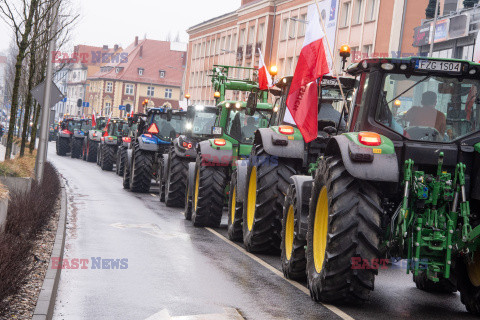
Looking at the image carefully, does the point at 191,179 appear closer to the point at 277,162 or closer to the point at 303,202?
the point at 277,162

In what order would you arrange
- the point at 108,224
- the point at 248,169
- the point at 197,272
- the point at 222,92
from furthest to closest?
the point at 222,92 → the point at 108,224 → the point at 248,169 → the point at 197,272

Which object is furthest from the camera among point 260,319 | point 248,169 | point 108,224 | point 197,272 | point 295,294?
point 108,224

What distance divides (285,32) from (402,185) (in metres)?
52.7

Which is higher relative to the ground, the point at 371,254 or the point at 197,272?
the point at 371,254

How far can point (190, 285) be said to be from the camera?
9.21 metres

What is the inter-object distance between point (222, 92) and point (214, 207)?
825 centimetres

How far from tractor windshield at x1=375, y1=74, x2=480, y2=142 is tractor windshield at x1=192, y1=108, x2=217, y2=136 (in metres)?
11.6

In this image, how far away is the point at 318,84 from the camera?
1078cm

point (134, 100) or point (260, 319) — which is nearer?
point (260, 319)

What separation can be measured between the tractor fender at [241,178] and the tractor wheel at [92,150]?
32701 mm

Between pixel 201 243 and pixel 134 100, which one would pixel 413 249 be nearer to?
pixel 201 243

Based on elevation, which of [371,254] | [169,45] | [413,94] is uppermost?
[169,45]

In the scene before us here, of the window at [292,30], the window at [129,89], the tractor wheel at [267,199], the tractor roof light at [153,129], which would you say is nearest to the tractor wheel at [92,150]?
the window at [292,30]

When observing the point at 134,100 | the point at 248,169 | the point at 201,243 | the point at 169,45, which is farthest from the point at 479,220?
the point at 169,45
